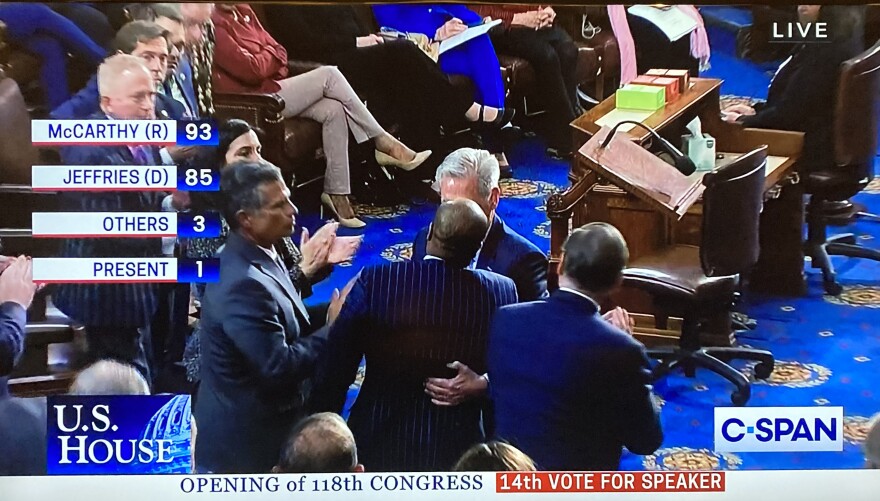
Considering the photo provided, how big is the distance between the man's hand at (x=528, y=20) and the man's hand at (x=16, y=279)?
4.48 feet

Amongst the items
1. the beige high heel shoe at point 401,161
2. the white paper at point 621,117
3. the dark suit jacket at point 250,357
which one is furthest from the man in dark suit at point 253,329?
the white paper at point 621,117

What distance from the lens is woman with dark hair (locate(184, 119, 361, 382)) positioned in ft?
8.23

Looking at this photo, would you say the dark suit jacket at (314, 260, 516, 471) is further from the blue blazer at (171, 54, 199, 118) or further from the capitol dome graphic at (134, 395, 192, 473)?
the blue blazer at (171, 54, 199, 118)

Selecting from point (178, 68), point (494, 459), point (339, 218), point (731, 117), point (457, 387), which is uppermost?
point (178, 68)

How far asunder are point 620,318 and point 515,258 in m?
0.31

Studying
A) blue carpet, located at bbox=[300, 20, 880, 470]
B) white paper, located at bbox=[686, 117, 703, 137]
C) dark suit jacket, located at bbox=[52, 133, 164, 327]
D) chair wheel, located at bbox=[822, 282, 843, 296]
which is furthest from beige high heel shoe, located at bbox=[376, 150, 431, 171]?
chair wheel, located at bbox=[822, 282, 843, 296]

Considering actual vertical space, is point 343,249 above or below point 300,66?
below

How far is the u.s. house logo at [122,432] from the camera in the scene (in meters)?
2.54

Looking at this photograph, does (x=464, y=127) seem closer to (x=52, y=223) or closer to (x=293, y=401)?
(x=293, y=401)

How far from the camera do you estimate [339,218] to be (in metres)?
2.54

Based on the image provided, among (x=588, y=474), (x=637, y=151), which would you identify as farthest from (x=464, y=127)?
(x=588, y=474)

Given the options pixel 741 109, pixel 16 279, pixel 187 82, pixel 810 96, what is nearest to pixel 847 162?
pixel 810 96

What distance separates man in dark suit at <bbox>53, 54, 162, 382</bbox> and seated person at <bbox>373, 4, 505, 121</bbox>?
2.10 ft

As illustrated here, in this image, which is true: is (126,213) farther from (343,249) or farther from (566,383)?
(566,383)
